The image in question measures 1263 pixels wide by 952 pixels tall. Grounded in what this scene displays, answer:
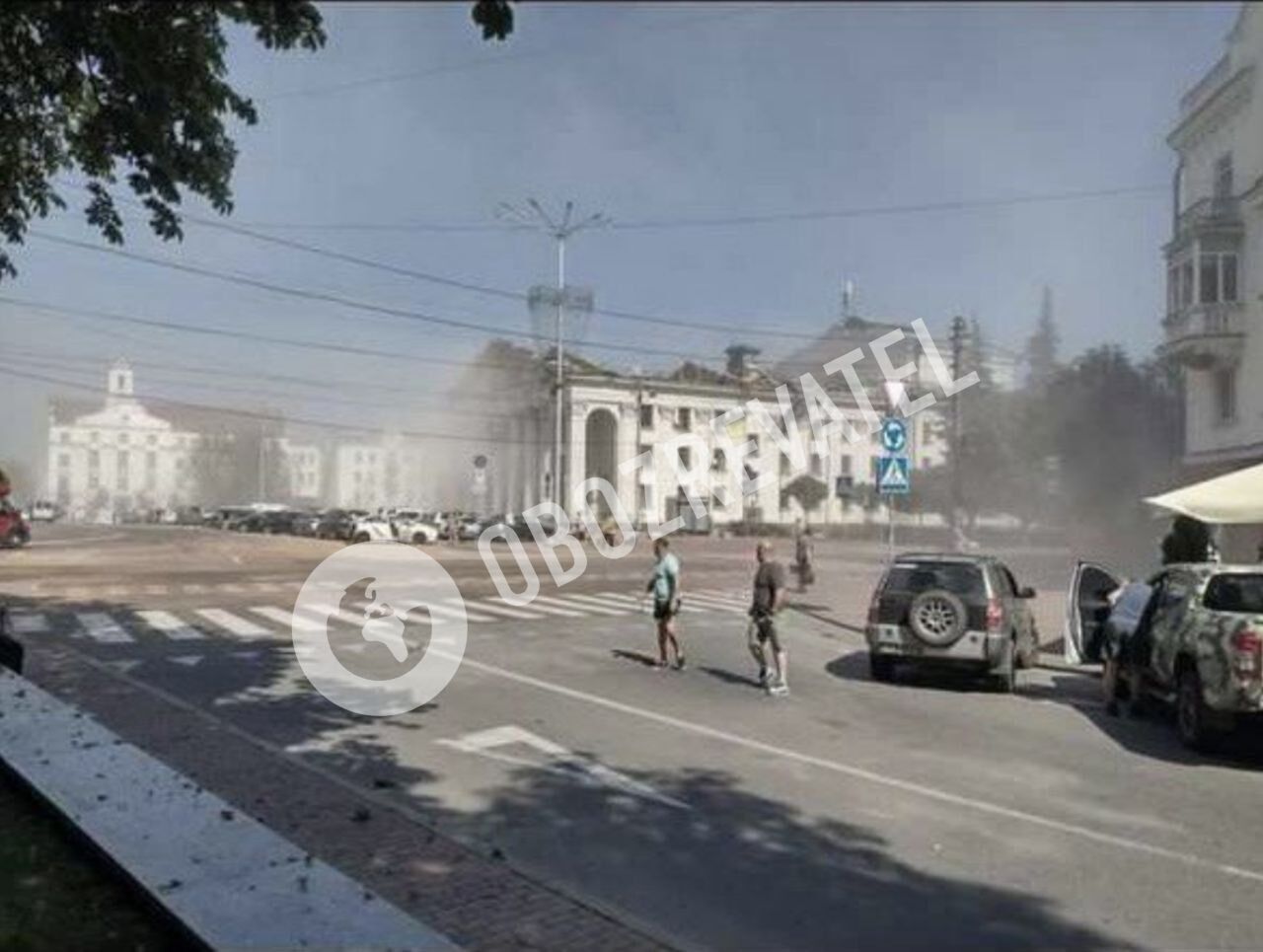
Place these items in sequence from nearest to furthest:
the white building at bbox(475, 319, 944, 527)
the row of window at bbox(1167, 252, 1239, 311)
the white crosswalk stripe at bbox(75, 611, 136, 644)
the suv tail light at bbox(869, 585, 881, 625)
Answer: the suv tail light at bbox(869, 585, 881, 625), the white crosswalk stripe at bbox(75, 611, 136, 644), the row of window at bbox(1167, 252, 1239, 311), the white building at bbox(475, 319, 944, 527)

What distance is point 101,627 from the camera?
63.5ft

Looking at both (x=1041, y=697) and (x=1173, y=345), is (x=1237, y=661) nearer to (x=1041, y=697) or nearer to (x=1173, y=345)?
(x=1041, y=697)

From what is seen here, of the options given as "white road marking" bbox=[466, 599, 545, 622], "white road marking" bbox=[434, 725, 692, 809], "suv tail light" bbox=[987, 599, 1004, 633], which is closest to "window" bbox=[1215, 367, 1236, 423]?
"white road marking" bbox=[466, 599, 545, 622]

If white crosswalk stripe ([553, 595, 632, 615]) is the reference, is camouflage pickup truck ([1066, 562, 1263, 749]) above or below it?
above

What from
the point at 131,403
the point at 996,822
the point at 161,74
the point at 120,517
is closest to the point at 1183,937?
the point at 996,822

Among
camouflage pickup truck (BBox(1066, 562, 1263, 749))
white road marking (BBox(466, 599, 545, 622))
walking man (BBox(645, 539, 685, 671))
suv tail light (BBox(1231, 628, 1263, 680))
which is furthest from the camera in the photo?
white road marking (BBox(466, 599, 545, 622))

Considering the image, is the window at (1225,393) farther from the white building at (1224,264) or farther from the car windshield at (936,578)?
the car windshield at (936,578)

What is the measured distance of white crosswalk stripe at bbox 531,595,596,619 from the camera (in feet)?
79.6

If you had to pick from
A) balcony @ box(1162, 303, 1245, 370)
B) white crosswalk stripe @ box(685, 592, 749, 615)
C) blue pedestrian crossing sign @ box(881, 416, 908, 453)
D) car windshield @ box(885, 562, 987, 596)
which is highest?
balcony @ box(1162, 303, 1245, 370)

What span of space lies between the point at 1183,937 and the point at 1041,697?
9.39 metres

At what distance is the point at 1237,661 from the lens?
1036 cm

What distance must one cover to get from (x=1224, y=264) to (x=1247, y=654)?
25.9 m

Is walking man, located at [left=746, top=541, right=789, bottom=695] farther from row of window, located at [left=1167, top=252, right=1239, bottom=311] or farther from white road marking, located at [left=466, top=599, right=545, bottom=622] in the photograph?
row of window, located at [left=1167, top=252, right=1239, bottom=311]

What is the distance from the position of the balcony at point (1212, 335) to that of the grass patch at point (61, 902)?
1268 inches
